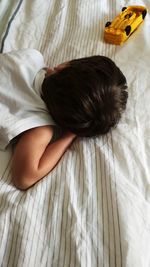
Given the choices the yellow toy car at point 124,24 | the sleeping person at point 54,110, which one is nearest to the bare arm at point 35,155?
the sleeping person at point 54,110

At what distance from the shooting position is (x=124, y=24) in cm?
110

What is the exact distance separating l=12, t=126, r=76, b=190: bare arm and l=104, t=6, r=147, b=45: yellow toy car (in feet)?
1.45

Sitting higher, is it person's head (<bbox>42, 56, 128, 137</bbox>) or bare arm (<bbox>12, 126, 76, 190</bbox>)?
person's head (<bbox>42, 56, 128, 137</bbox>)

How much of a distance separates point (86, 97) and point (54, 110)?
9 cm

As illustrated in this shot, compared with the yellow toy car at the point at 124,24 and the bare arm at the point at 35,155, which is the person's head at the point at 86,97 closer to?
the bare arm at the point at 35,155

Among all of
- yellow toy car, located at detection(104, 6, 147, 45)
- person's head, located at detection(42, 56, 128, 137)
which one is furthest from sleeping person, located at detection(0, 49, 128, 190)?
yellow toy car, located at detection(104, 6, 147, 45)

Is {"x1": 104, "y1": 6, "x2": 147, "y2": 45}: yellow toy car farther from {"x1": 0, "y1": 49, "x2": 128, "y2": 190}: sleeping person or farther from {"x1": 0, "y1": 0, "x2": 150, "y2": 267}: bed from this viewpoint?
{"x1": 0, "y1": 49, "x2": 128, "y2": 190}: sleeping person

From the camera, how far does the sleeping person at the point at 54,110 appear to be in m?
0.73

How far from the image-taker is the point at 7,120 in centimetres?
75

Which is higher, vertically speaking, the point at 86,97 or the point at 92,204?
the point at 86,97

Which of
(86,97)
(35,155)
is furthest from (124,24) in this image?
(35,155)

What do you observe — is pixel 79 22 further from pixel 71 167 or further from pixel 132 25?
pixel 71 167

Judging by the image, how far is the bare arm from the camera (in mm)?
Result: 699

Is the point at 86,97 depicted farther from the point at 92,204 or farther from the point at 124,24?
the point at 124,24
